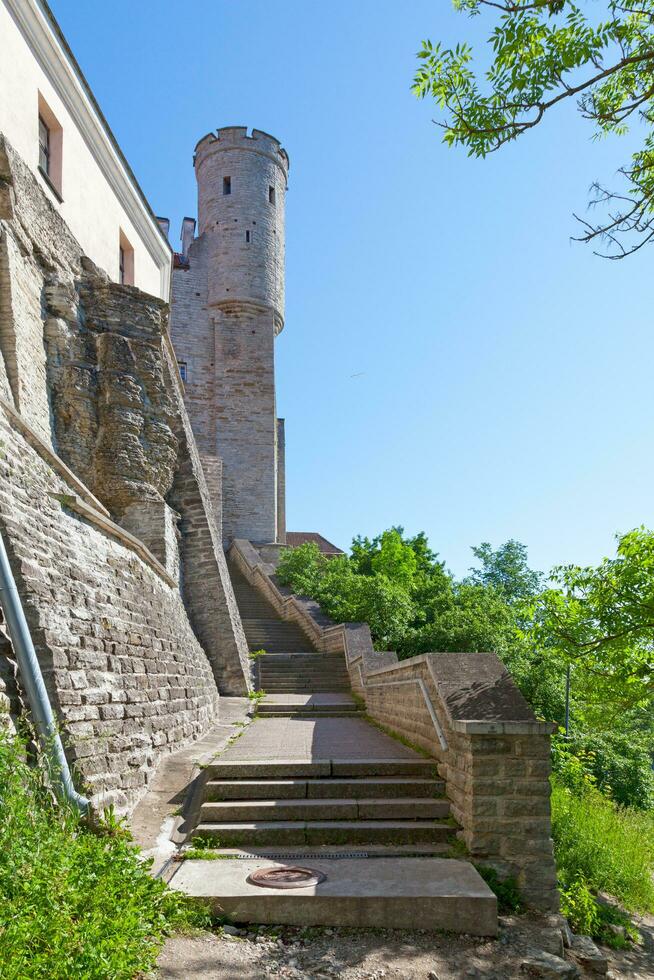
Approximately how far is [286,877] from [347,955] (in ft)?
2.77

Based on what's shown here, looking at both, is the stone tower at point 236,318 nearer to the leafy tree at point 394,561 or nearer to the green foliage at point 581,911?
the leafy tree at point 394,561

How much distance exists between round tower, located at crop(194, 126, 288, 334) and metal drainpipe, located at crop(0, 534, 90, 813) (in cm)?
2668

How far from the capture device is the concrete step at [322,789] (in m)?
6.32

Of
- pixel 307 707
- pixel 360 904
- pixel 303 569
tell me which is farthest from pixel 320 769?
pixel 303 569

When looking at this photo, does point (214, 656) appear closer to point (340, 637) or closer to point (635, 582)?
point (340, 637)

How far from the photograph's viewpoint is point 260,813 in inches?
237

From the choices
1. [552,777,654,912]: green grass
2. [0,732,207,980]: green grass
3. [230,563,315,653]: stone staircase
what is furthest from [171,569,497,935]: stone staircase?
[230,563,315,653]: stone staircase

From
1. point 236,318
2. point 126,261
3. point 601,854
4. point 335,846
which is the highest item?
point 236,318

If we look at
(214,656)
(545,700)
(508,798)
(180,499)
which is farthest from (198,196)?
(508,798)

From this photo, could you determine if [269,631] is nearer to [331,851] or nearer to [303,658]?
[303,658]

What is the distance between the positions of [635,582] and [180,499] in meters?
8.38

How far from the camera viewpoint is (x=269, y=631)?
1767cm

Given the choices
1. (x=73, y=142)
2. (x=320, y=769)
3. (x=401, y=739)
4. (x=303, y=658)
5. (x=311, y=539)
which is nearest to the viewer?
(x=320, y=769)

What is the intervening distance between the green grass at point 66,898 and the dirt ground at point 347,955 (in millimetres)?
211
